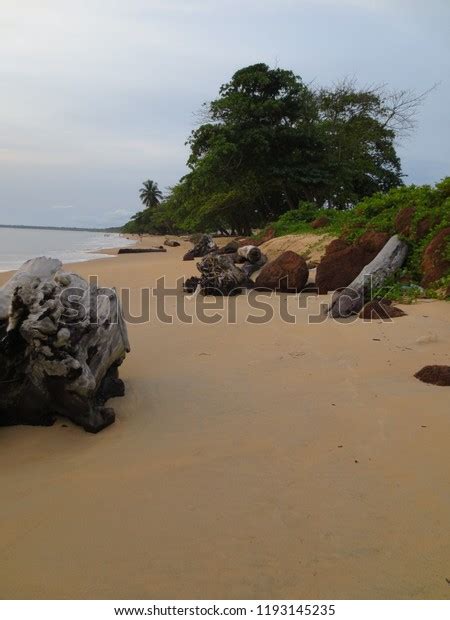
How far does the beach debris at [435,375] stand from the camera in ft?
11.5

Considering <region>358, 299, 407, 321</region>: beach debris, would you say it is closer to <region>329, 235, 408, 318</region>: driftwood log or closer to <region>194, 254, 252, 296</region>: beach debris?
<region>329, 235, 408, 318</region>: driftwood log

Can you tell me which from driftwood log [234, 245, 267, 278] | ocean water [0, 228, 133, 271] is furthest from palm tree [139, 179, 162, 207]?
driftwood log [234, 245, 267, 278]

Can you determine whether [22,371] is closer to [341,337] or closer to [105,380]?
[105,380]

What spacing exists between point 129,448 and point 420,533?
155 centimetres

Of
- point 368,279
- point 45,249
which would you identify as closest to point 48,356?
point 368,279

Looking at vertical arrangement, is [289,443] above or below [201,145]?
below

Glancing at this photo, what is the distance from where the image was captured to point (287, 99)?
20469mm

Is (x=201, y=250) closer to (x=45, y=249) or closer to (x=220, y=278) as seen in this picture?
(x=220, y=278)

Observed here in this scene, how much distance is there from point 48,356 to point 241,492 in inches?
53.6

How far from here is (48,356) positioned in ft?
9.01

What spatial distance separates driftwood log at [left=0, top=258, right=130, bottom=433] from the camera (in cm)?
275

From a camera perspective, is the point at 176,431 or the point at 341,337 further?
the point at 341,337

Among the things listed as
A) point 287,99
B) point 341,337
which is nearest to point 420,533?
point 341,337

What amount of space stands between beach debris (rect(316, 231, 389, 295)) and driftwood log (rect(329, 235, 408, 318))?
428 mm
